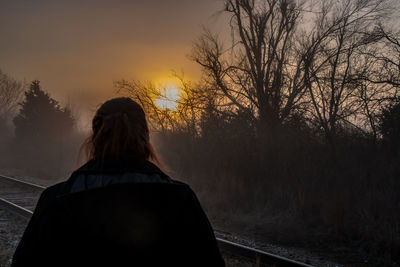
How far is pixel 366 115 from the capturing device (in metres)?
12.7

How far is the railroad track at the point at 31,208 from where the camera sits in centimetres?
599

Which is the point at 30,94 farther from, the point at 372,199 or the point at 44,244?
the point at 44,244

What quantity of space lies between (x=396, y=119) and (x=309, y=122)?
3213 millimetres

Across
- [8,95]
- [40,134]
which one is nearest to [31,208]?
[40,134]

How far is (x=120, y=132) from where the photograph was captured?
1.94 m

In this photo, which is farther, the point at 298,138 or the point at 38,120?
the point at 38,120

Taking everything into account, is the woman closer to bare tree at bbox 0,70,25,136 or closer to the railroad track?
the railroad track

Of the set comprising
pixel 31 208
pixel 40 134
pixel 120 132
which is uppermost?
pixel 40 134

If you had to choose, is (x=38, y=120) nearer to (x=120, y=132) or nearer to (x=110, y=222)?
(x=120, y=132)

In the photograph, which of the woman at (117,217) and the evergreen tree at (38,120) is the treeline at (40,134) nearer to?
the evergreen tree at (38,120)

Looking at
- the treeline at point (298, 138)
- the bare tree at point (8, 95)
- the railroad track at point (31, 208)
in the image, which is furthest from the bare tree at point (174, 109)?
the bare tree at point (8, 95)

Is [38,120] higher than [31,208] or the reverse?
higher

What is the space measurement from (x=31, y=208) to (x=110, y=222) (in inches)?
418

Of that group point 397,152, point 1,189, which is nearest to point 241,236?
point 397,152
